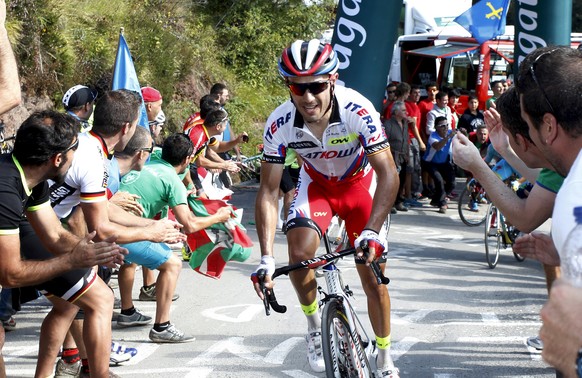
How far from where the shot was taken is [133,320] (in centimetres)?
804

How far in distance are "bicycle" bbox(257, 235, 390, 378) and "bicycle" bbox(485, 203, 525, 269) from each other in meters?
6.14

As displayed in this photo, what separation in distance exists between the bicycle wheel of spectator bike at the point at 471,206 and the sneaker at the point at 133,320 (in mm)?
8290

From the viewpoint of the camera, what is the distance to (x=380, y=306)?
607cm

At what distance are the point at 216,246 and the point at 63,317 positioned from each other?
8.00 feet

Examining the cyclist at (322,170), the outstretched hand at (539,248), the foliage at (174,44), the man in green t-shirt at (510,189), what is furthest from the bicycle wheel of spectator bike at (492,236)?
the outstretched hand at (539,248)

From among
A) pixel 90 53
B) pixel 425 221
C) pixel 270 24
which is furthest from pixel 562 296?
pixel 270 24

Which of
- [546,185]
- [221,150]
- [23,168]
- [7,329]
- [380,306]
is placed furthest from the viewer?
[221,150]

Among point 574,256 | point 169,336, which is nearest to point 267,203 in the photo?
point 169,336

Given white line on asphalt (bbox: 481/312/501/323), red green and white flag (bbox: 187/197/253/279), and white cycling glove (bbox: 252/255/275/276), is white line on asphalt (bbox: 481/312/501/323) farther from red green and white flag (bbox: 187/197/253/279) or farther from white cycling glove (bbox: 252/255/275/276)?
white cycling glove (bbox: 252/255/275/276)

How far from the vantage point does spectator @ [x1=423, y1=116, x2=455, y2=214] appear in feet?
55.8

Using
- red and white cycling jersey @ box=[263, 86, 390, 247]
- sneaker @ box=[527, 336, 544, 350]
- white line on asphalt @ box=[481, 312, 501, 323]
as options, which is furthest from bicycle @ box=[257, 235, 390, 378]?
white line on asphalt @ box=[481, 312, 501, 323]

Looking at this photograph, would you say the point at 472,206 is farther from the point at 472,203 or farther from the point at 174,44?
the point at 174,44

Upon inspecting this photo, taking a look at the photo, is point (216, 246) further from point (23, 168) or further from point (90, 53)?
point (90, 53)

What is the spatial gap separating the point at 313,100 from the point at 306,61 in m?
0.26
